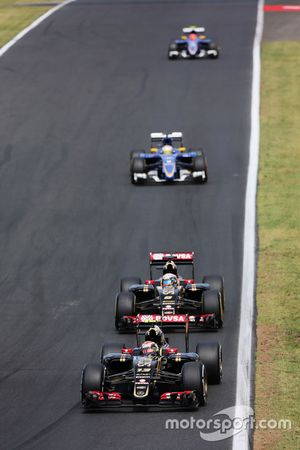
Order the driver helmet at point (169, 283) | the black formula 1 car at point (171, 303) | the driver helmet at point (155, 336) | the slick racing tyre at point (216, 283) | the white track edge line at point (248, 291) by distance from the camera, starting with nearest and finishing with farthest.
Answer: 1. the white track edge line at point (248, 291)
2. the driver helmet at point (155, 336)
3. the black formula 1 car at point (171, 303)
4. the driver helmet at point (169, 283)
5. the slick racing tyre at point (216, 283)

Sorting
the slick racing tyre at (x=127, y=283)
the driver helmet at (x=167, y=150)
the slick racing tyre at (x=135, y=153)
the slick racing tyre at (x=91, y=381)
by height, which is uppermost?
the slick racing tyre at (x=91, y=381)

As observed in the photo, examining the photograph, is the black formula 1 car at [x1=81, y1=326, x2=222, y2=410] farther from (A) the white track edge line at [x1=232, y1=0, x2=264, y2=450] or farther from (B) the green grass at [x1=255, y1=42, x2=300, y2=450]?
(B) the green grass at [x1=255, y1=42, x2=300, y2=450]

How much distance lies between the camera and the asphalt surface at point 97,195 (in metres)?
22.3

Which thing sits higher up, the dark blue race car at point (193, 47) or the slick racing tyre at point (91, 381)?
the slick racing tyre at point (91, 381)

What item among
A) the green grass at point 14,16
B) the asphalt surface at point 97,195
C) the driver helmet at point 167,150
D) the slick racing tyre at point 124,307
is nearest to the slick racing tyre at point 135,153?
the asphalt surface at point 97,195

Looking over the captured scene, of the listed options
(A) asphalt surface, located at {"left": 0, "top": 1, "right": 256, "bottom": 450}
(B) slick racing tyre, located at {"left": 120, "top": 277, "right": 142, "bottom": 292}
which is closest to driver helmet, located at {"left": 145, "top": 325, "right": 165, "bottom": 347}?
(A) asphalt surface, located at {"left": 0, "top": 1, "right": 256, "bottom": 450}

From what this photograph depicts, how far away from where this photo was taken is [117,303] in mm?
25719

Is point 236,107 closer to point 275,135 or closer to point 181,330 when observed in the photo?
point 275,135

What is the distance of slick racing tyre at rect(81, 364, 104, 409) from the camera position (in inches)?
841

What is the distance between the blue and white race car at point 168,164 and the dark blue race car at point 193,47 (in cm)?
1642

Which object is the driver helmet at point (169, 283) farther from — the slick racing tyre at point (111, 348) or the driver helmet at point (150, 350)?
the driver helmet at point (150, 350)

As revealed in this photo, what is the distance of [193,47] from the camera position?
53.9 m

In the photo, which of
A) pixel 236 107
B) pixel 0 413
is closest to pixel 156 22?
pixel 236 107

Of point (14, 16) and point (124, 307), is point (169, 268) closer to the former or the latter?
point (124, 307)
